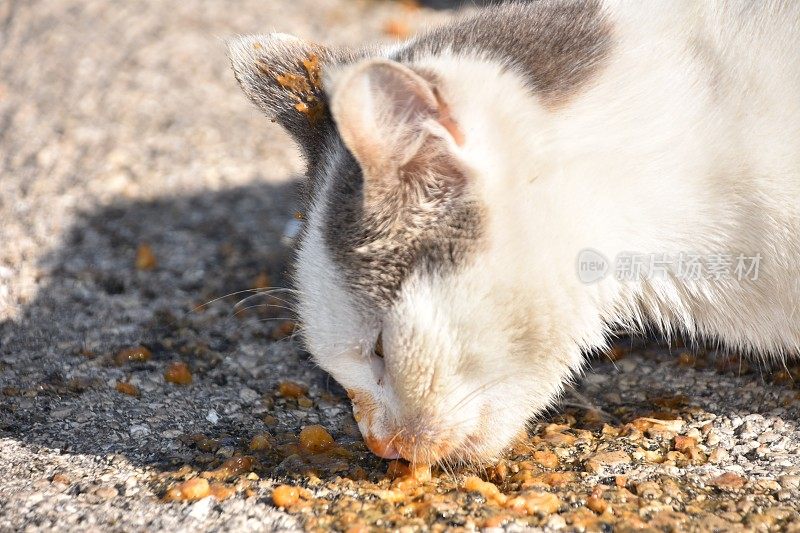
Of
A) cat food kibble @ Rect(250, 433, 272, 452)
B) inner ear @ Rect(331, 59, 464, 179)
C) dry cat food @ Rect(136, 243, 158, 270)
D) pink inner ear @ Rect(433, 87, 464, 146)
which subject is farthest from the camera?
dry cat food @ Rect(136, 243, 158, 270)

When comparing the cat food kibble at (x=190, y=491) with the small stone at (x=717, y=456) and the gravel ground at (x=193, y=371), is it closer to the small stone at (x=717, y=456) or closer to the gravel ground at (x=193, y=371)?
the gravel ground at (x=193, y=371)

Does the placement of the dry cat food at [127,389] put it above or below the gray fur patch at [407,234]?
below

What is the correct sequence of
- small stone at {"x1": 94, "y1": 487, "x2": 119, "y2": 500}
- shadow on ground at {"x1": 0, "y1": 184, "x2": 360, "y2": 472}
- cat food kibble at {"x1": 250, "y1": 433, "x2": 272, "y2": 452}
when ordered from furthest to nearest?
shadow on ground at {"x1": 0, "y1": 184, "x2": 360, "y2": 472} → cat food kibble at {"x1": 250, "y1": 433, "x2": 272, "y2": 452} → small stone at {"x1": 94, "y1": 487, "x2": 119, "y2": 500}

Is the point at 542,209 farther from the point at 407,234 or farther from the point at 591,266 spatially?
the point at 407,234

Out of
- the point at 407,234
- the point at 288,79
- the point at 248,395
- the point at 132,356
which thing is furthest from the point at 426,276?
the point at 132,356

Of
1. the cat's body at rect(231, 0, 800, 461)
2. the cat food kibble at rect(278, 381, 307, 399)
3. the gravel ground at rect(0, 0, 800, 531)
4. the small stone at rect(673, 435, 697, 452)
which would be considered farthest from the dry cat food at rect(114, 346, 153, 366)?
the small stone at rect(673, 435, 697, 452)

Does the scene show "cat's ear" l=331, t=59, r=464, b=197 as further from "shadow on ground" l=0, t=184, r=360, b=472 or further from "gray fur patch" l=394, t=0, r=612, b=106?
"shadow on ground" l=0, t=184, r=360, b=472

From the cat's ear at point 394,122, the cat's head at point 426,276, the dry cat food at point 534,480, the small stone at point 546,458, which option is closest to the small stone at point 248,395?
the dry cat food at point 534,480

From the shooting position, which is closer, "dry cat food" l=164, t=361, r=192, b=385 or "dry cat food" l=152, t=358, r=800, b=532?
"dry cat food" l=152, t=358, r=800, b=532

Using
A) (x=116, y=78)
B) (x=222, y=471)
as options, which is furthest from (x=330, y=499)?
(x=116, y=78)
